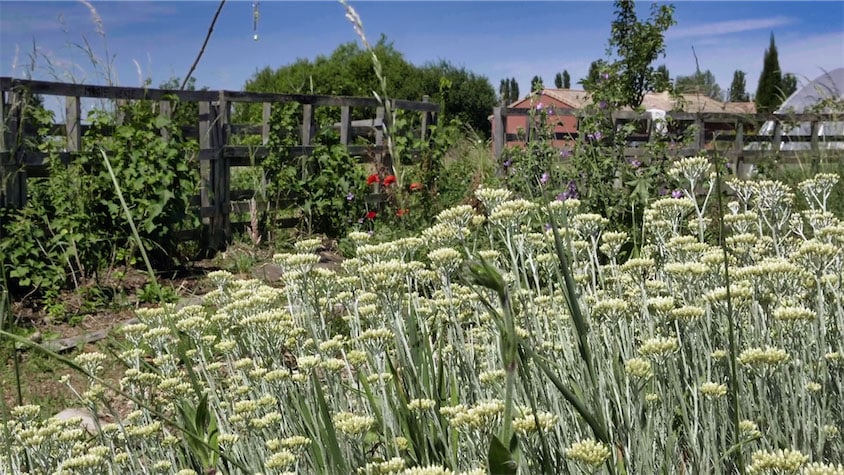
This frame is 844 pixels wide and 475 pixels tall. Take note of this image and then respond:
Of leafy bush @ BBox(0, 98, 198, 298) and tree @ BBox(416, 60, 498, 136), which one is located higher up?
tree @ BBox(416, 60, 498, 136)

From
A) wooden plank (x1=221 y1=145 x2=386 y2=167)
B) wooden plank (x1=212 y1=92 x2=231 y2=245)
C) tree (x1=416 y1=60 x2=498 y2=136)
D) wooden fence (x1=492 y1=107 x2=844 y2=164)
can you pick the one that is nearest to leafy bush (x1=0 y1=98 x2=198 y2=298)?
wooden plank (x1=212 y1=92 x2=231 y2=245)

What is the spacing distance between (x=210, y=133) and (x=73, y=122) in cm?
178

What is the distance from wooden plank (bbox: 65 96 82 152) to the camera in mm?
7164

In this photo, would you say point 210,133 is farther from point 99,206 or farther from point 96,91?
point 99,206

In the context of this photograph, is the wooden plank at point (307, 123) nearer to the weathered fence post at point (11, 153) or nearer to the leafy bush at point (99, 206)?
the leafy bush at point (99, 206)

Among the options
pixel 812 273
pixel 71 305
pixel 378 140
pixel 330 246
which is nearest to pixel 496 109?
pixel 378 140

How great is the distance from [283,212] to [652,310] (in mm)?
7783

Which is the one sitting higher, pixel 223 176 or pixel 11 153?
pixel 11 153

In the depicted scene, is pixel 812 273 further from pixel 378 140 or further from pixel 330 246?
pixel 378 140

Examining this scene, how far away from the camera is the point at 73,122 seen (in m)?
7.16

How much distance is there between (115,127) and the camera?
7.40 metres

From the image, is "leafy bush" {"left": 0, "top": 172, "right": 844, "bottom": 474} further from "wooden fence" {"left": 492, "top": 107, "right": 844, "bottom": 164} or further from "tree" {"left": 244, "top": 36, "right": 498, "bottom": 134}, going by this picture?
"tree" {"left": 244, "top": 36, "right": 498, "bottom": 134}

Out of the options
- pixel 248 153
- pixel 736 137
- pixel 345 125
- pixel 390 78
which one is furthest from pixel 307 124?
pixel 390 78

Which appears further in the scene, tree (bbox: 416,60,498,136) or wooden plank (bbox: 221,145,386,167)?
tree (bbox: 416,60,498,136)
